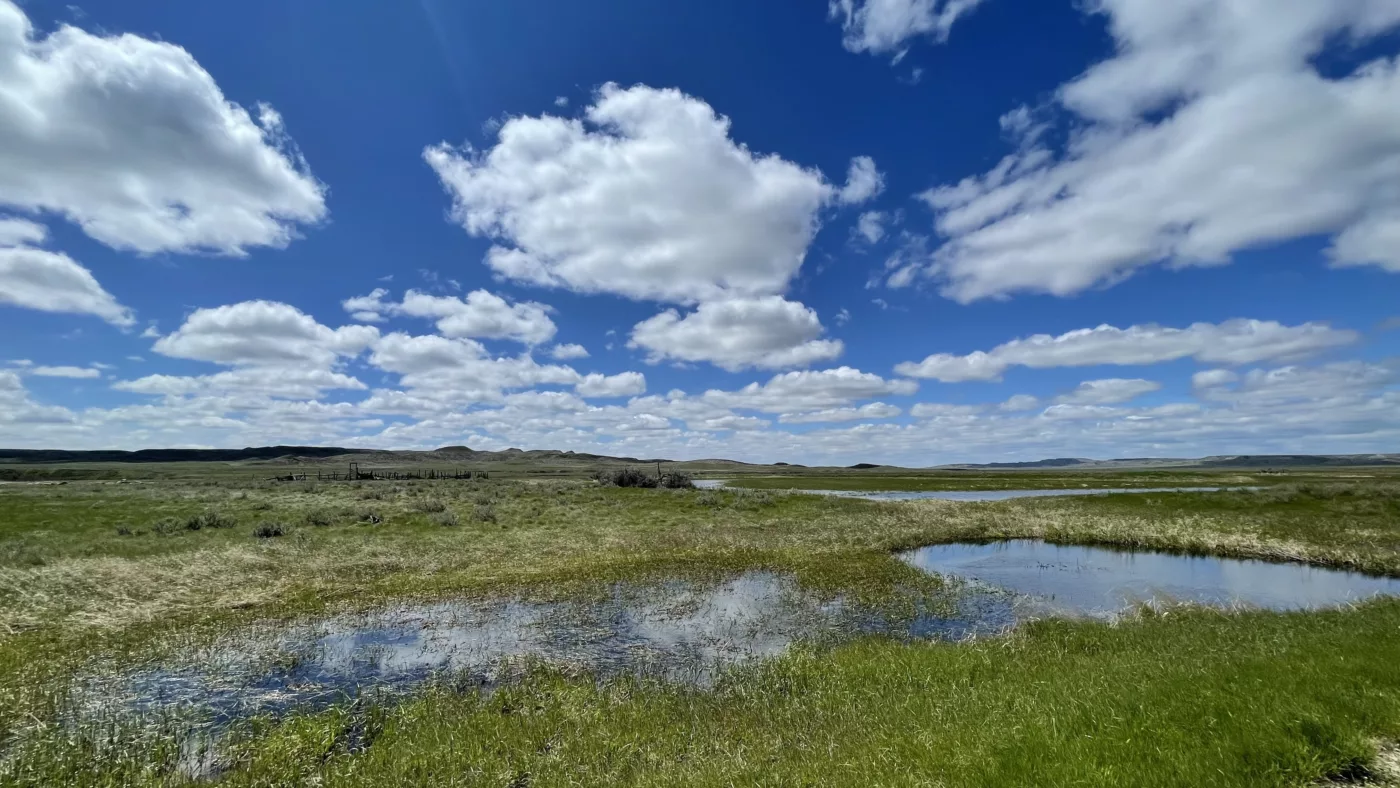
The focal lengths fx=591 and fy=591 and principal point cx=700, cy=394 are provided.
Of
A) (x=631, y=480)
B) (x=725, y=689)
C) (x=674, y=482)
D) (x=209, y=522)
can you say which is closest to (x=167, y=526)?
(x=209, y=522)

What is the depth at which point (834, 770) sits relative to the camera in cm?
844

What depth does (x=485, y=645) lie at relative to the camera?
17.9 m

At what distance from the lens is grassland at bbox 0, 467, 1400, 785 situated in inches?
313

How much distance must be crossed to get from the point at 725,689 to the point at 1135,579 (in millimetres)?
25147

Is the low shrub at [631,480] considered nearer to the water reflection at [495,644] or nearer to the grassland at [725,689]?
the grassland at [725,689]

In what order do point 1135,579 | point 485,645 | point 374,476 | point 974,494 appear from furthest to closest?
point 374,476
point 974,494
point 1135,579
point 485,645

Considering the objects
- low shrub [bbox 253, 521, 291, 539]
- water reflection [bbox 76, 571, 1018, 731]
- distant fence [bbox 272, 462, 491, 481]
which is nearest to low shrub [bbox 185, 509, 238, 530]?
low shrub [bbox 253, 521, 291, 539]

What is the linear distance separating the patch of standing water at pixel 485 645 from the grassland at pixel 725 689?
3.62 ft

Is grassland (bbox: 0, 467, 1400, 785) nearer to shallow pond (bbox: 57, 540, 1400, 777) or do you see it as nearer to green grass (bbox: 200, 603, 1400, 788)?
green grass (bbox: 200, 603, 1400, 788)

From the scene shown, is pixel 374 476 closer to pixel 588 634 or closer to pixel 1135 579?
pixel 588 634

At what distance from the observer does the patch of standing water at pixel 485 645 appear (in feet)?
46.1

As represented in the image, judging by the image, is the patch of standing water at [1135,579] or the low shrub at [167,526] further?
the low shrub at [167,526]

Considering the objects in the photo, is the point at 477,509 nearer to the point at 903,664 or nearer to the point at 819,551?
the point at 819,551

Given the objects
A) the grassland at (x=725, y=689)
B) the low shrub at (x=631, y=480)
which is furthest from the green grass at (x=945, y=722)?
the low shrub at (x=631, y=480)
